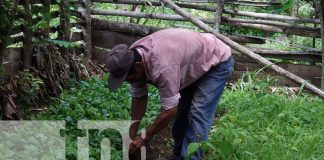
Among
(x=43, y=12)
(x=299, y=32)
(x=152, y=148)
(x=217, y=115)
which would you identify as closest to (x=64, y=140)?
(x=152, y=148)

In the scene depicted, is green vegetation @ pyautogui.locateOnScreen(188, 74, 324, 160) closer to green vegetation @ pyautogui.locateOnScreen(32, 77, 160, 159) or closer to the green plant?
green vegetation @ pyautogui.locateOnScreen(32, 77, 160, 159)

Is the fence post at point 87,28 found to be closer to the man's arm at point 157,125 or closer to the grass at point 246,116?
the grass at point 246,116

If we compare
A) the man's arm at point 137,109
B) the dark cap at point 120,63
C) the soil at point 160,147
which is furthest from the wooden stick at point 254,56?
the dark cap at point 120,63

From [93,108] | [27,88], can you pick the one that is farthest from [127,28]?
[93,108]

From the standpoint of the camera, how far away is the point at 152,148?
4.56m

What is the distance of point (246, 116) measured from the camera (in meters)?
5.19

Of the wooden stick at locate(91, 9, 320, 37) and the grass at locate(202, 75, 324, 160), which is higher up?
the wooden stick at locate(91, 9, 320, 37)

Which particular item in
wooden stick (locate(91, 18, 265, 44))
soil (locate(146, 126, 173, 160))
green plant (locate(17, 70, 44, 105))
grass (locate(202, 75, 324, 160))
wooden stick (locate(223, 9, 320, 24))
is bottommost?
soil (locate(146, 126, 173, 160))

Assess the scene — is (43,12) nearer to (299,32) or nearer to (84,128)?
(84,128)

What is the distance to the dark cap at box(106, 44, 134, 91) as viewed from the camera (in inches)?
122

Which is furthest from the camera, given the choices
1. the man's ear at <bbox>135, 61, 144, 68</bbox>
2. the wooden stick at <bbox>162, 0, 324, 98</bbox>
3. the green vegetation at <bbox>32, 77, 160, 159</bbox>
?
the wooden stick at <bbox>162, 0, 324, 98</bbox>

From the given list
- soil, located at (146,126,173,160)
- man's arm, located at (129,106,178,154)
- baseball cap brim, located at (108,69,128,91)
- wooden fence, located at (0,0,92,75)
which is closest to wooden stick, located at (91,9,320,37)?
wooden fence, located at (0,0,92,75)

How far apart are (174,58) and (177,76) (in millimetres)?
124

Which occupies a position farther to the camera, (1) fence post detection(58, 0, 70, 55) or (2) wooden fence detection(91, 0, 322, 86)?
(2) wooden fence detection(91, 0, 322, 86)
